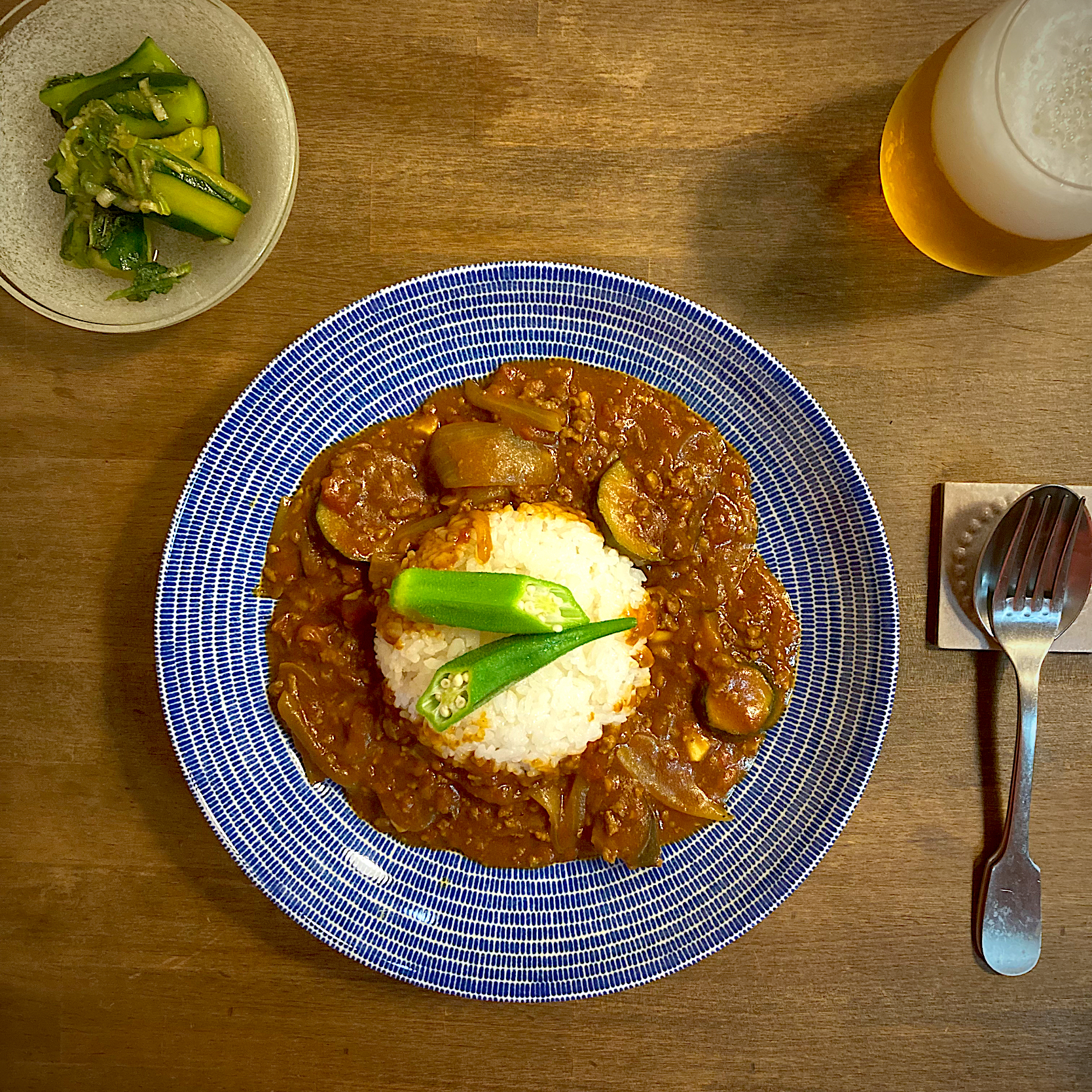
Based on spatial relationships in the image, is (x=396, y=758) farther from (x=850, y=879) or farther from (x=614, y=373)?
(x=850, y=879)

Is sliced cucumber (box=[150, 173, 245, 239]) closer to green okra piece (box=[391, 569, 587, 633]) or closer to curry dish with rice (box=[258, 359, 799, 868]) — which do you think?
curry dish with rice (box=[258, 359, 799, 868])

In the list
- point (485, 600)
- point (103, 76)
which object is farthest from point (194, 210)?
point (485, 600)

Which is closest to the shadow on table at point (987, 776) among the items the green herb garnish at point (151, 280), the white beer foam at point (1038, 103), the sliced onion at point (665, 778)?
the sliced onion at point (665, 778)

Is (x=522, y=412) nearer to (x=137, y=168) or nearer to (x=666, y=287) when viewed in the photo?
(x=666, y=287)

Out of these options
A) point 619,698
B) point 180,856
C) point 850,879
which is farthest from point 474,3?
point 850,879

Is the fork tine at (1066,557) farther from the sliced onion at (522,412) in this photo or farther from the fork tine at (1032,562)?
the sliced onion at (522,412)

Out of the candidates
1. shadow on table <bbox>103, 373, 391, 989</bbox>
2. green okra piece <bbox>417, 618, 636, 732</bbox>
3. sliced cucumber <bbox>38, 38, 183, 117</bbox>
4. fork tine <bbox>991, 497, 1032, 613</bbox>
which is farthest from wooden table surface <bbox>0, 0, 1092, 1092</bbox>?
green okra piece <bbox>417, 618, 636, 732</bbox>
